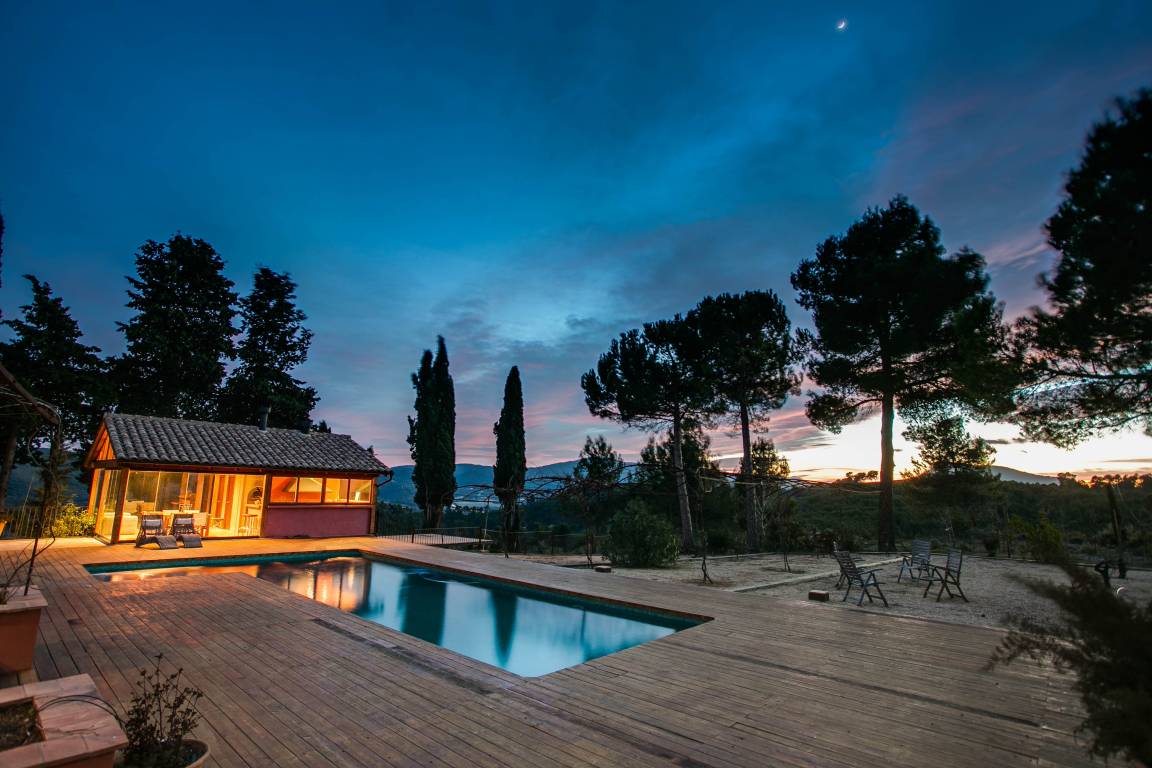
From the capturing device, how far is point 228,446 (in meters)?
14.8

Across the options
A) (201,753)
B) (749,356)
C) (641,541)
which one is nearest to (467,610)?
(641,541)

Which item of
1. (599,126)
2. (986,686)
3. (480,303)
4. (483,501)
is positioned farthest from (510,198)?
(986,686)

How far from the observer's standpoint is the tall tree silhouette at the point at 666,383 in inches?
771

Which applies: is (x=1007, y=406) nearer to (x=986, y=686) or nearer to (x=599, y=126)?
(x=986, y=686)

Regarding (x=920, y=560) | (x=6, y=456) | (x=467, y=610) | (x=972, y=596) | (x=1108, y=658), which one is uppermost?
(x=6, y=456)

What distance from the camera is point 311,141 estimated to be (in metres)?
13.7

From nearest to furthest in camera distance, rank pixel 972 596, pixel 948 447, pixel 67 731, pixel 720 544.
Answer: pixel 67 731 → pixel 972 596 → pixel 948 447 → pixel 720 544

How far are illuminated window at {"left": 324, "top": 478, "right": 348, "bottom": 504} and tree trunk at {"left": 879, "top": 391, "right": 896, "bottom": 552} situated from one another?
17077 millimetres

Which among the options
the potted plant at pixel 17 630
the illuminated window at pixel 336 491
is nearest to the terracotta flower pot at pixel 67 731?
the potted plant at pixel 17 630

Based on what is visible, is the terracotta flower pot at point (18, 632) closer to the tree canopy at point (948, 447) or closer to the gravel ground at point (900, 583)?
the gravel ground at point (900, 583)

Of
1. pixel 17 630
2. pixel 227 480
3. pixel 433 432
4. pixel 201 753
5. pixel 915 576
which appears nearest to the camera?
pixel 201 753

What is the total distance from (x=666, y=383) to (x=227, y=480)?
15157mm

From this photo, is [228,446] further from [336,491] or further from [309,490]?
[336,491]

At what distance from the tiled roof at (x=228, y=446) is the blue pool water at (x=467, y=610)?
139 inches
